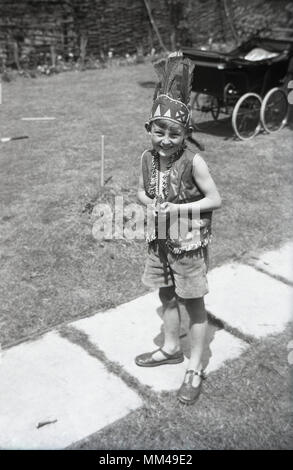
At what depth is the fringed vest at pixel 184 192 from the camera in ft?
8.48

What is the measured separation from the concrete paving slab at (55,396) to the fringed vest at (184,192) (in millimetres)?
836

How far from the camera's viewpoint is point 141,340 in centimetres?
327

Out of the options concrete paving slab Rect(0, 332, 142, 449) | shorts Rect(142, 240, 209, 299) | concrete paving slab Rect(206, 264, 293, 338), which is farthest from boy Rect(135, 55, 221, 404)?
concrete paving slab Rect(206, 264, 293, 338)

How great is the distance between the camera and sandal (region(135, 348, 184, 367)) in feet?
9.94

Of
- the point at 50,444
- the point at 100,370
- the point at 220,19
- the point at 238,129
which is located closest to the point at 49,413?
the point at 50,444

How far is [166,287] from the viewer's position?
115 inches

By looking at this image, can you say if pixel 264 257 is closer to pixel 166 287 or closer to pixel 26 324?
pixel 166 287

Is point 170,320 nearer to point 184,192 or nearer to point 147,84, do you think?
point 184,192

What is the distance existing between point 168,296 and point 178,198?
60 centimetres

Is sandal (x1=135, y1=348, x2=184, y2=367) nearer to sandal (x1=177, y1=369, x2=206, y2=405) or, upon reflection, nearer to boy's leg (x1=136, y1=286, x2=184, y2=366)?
boy's leg (x1=136, y1=286, x2=184, y2=366)

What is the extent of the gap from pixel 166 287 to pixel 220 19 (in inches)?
578

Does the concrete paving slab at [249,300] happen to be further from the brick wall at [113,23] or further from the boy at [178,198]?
the brick wall at [113,23]

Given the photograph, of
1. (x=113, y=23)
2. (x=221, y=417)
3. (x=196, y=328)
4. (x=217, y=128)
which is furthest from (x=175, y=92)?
(x=113, y=23)

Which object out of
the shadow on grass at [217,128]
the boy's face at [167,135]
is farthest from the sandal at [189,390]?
the shadow on grass at [217,128]
